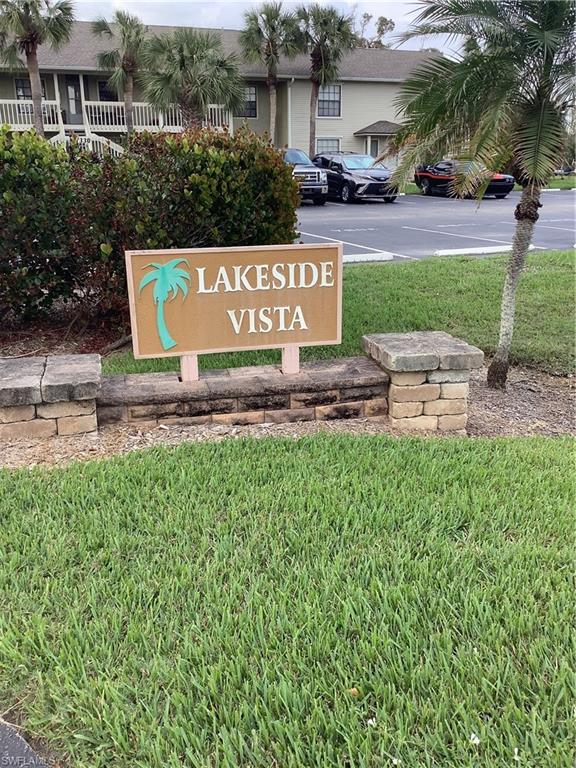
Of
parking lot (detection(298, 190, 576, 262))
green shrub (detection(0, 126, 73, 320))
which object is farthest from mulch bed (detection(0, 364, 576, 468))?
parking lot (detection(298, 190, 576, 262))

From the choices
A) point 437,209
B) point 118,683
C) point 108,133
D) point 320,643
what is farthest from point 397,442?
point 108,133

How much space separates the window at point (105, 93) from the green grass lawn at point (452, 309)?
977 inches

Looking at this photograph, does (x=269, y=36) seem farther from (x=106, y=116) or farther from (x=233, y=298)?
(x=233, y=298)

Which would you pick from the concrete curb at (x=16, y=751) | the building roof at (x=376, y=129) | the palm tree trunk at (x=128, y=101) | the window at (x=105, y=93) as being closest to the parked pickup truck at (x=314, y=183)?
the palm tree trunk at (x=128, y=101)

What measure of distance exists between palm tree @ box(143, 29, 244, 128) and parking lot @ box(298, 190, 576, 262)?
7244 millimetres

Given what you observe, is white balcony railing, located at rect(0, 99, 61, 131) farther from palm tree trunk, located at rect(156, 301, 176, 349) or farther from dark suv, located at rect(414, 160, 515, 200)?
palm tree trunk, located at rect(156, 301, 176, 349)

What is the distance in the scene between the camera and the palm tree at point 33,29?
930 inches

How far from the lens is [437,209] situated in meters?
21.6

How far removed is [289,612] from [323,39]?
3175 cm

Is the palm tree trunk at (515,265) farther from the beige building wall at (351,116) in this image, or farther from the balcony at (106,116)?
the beige building wall at (351,116)

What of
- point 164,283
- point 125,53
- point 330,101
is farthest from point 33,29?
point 164,283

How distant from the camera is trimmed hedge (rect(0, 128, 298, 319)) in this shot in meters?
5.73

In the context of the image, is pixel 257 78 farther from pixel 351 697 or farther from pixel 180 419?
pixel 351 697

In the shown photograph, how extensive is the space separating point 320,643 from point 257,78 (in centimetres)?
3285
